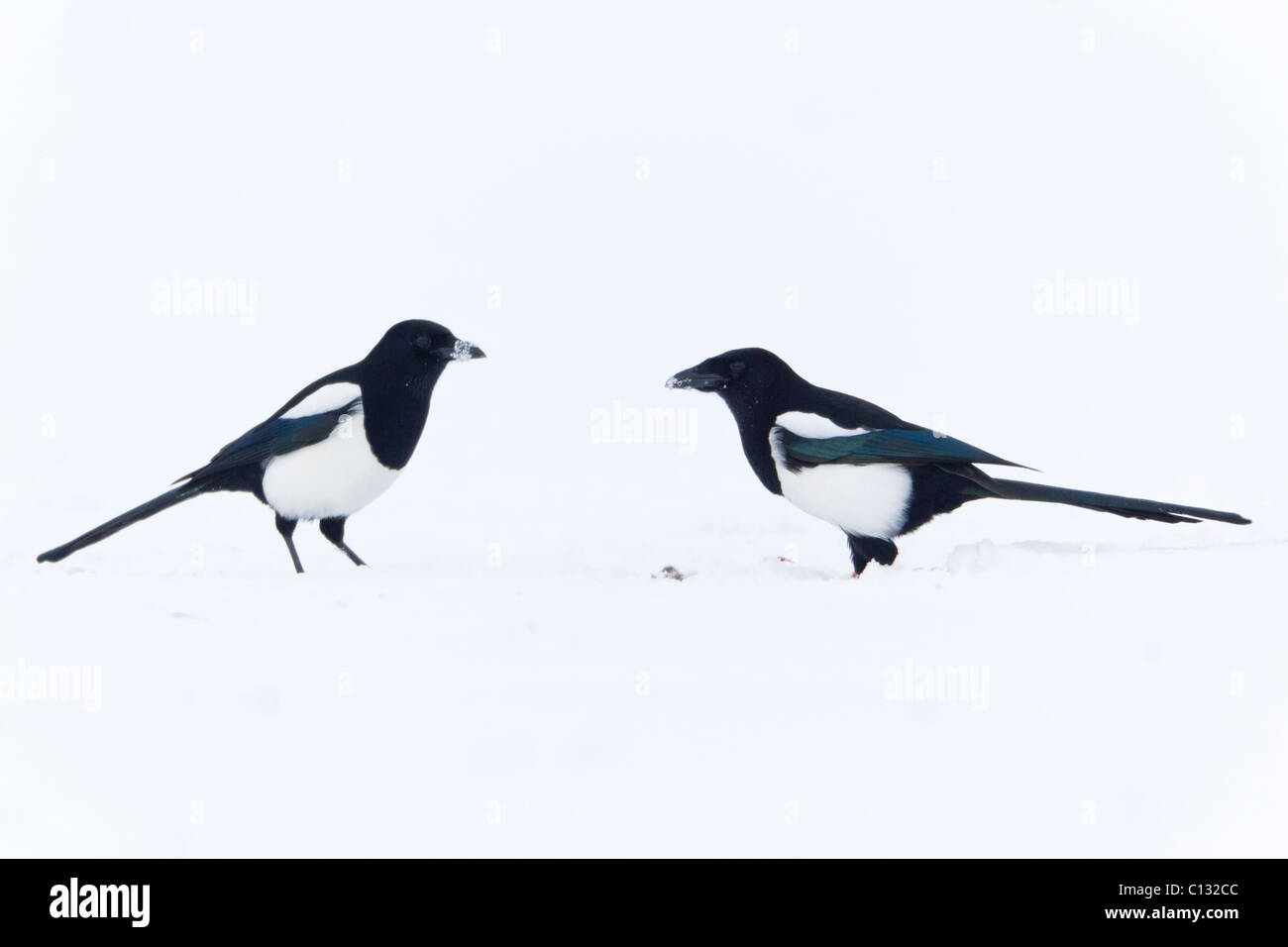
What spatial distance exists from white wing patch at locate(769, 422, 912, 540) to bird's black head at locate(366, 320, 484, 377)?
43.3 inches

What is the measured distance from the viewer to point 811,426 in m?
3.60

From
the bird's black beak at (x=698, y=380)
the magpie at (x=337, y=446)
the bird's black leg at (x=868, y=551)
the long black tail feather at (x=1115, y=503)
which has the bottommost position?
the bird's black leg at (x=868, y=551)

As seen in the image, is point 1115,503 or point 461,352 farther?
point 461,352

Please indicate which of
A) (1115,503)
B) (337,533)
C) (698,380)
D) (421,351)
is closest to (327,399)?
(421,351)

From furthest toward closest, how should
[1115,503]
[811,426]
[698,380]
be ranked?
1. [698,380]
2. [811,426]
3. [1115,503]

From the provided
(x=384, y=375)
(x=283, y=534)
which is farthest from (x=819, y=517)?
(x=283, y=534)

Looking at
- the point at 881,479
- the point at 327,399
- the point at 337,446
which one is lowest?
the point at 881,479

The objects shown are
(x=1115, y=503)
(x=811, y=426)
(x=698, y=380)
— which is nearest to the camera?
(x=1115, y=503)

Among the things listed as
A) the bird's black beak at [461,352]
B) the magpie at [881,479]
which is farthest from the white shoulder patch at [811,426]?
the bird's black beak at [461,352]

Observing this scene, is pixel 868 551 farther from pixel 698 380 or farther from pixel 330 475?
pixel 330 475

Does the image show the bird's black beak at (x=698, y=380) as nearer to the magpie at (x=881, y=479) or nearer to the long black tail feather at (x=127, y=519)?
the magpie at (x=881, y=479)

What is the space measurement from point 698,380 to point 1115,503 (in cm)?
129

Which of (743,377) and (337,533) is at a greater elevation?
(743,377)

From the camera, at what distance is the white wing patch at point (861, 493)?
3.52 meters
